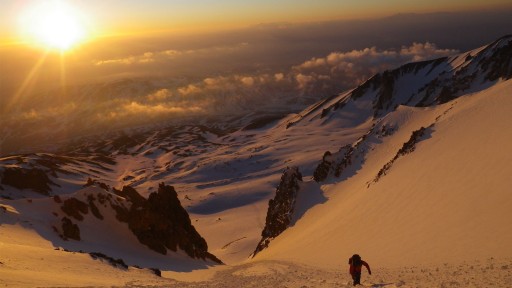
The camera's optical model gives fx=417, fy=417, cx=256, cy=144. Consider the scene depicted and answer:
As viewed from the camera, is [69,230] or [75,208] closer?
[69,230]

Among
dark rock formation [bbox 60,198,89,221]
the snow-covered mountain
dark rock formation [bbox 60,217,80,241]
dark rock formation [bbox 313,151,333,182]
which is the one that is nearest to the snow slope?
the snow-covered mountain

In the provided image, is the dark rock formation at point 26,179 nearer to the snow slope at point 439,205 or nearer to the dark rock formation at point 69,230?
the dark rock formation at point 69,230

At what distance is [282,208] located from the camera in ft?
230

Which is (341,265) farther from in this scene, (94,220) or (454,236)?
(94,220)

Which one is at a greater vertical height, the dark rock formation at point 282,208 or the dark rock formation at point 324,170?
the dark rock formation at point 324,170

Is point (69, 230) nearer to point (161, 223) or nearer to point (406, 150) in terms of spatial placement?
point (161, 223)

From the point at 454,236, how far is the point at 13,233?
38.9 metres

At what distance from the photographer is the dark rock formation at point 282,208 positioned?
216 ft

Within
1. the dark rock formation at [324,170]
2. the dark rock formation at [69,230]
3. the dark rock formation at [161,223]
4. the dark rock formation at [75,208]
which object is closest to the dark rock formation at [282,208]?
the dark rock formation at [324,170]

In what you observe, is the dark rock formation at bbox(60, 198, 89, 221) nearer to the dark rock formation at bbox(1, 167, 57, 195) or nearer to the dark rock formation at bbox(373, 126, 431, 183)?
the dark rock formation at bbox(373, 126, 431, 183)

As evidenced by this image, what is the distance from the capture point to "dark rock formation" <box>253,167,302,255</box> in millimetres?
65812

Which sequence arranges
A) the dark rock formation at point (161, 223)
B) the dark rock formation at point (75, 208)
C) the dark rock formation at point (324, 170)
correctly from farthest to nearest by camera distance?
the dark rock formation at point (324, 170) → the dark rock formation at point (161, 223) → the dark rock formation at point (75, 208)

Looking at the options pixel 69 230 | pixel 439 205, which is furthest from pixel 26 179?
pixel 439 205

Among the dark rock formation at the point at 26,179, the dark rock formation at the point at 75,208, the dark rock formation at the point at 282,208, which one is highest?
the dark rock formation at the point at 26,179
